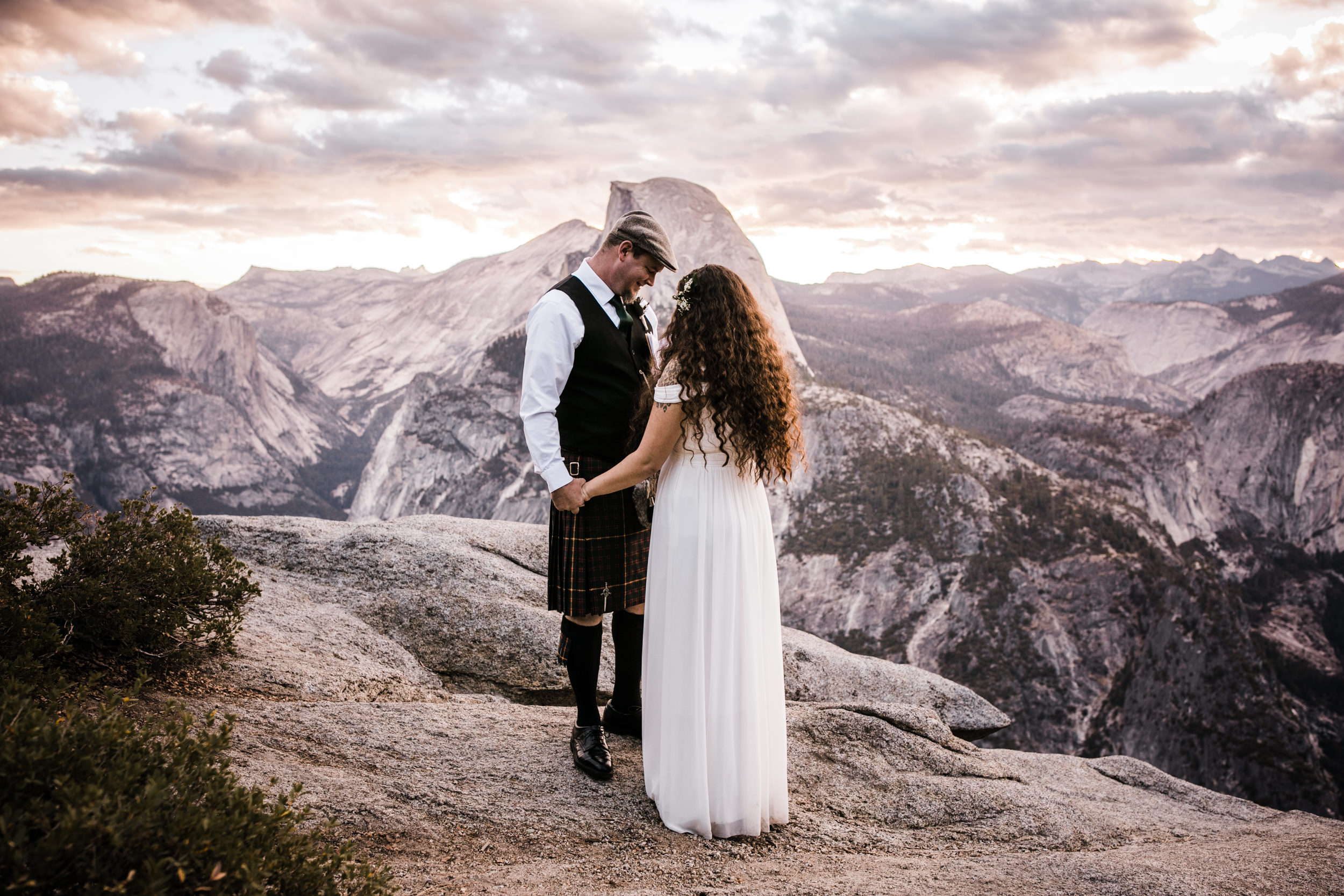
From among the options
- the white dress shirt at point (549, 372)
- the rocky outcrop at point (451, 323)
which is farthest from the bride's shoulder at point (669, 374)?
the rocky outcrop at point (451, 323)

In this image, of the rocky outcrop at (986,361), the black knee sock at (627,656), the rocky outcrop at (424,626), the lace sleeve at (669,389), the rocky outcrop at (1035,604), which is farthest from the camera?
the rocky outcrop at (986,361)

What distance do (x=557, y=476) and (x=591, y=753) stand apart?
2.00 meters

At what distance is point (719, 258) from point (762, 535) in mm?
112482

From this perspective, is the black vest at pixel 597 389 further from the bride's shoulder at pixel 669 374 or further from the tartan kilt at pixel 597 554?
the bride's shoulder at pixel 669 374

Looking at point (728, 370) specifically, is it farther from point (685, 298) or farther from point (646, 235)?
point (646, 235)

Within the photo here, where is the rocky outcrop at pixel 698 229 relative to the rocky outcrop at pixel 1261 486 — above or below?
above

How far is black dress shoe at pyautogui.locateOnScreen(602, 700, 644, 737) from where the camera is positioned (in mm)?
5621

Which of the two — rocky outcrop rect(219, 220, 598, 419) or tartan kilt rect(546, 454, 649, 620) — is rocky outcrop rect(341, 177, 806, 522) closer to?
rocky outcrop rect(219, 220, 598, 419)

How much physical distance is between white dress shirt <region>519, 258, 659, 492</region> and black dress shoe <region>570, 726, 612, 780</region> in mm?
1823

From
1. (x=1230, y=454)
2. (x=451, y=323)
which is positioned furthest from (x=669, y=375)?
(x=451, y=323)

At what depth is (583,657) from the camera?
16.6 feet

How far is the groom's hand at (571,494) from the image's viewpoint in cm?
463

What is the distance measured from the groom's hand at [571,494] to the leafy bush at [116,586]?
117 inches

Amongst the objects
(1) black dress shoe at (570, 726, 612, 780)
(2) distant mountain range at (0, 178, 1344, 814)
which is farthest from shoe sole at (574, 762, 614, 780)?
(2) distant mountain range at (0, 178, 1344, 814)
